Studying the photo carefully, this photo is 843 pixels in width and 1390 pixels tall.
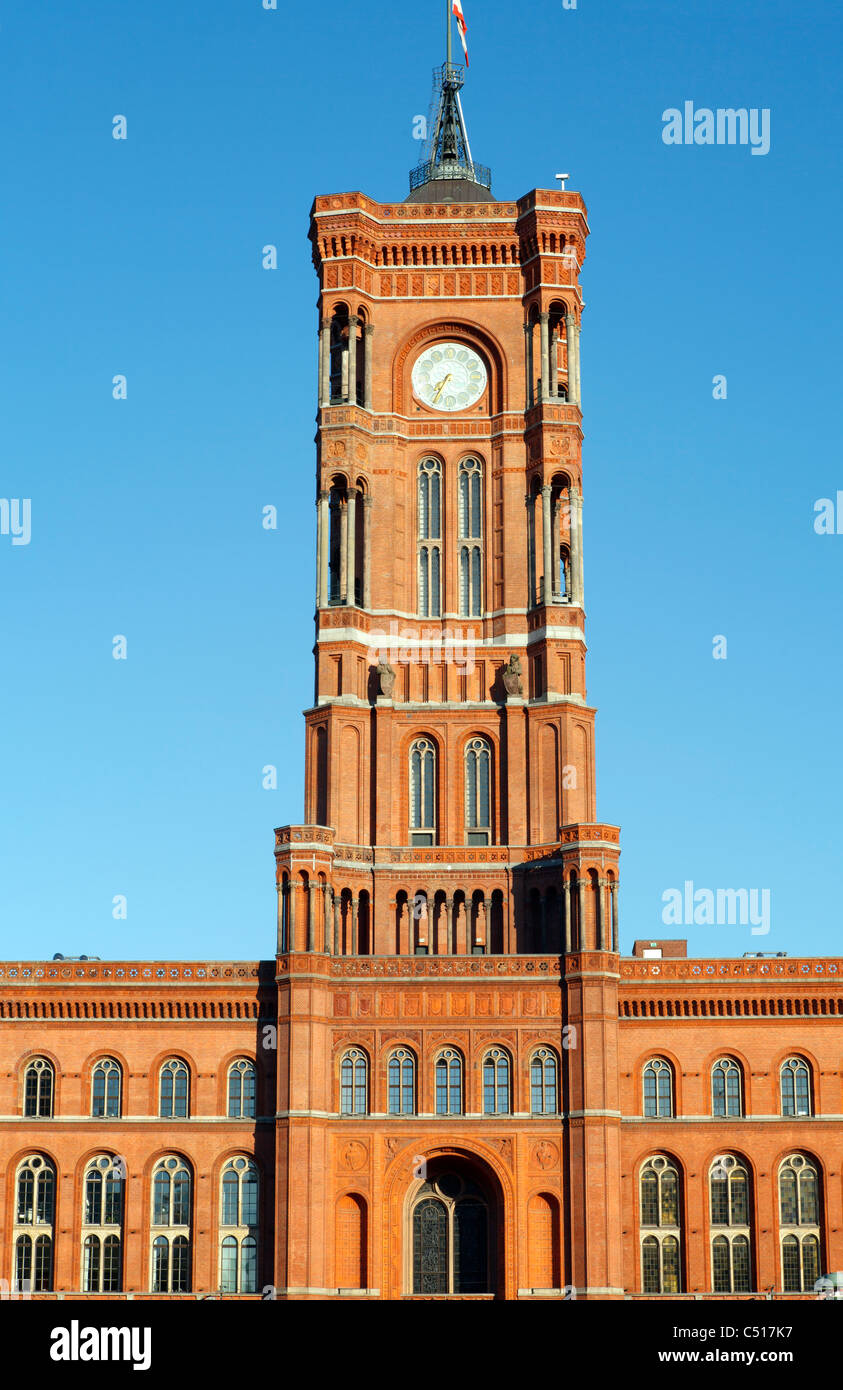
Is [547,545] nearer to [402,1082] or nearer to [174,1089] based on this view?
[402,1082]

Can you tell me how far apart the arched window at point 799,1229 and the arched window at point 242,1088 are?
2004 centimetres

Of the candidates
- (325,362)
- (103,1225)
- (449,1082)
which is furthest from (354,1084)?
(325,362)

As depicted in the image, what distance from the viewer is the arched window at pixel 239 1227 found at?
76750 millimetres

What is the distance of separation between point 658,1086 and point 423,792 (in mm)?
16394

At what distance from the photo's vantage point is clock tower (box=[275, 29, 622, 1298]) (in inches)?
2982

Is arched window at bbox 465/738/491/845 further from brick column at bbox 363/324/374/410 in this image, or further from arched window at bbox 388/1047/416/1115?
brick column at bbox 363/324/374/410

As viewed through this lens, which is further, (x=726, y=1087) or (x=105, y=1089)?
(x=105, y=1089)

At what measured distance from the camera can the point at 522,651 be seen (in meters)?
88.3

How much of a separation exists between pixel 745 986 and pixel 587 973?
248 inches

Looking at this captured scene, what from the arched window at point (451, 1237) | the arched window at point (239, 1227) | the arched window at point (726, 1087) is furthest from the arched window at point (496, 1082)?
the arched window at point (239, 1227)

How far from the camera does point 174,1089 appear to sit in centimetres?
7894

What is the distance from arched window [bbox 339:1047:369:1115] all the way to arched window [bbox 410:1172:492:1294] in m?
3.86
